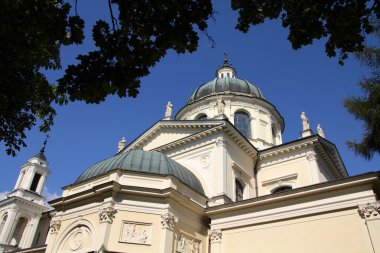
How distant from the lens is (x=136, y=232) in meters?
13.1

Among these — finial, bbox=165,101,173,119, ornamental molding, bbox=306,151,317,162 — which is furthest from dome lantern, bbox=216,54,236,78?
ornamental molding, bbox=306,151,317,162

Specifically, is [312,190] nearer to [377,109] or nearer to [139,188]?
[377,109]

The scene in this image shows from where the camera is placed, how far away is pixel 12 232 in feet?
105

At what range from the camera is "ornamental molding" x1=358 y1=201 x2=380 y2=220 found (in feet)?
37.0

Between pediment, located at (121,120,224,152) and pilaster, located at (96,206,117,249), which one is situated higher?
pediment, located at (121,120,224,152)

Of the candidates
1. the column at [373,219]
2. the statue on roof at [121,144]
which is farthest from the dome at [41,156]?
the column at [373,219]

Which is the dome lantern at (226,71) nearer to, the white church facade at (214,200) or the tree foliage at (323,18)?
the white church facade at (214,200)

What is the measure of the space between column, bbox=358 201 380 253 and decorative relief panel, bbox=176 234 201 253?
6708mm

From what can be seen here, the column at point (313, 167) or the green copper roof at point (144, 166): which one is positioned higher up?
the column at point (313, 167)

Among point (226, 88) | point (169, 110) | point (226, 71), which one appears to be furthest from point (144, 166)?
point (226, 71)

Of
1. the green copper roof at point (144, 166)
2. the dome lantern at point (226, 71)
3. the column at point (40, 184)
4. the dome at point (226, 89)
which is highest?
the dome lantern at point (226, 71)

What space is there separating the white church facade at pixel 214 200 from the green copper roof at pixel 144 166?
5 centimetres

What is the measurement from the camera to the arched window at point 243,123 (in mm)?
24453

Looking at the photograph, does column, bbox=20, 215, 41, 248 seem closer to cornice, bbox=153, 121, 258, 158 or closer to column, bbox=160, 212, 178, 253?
cornice, bbox=153, 121, 258, 158
